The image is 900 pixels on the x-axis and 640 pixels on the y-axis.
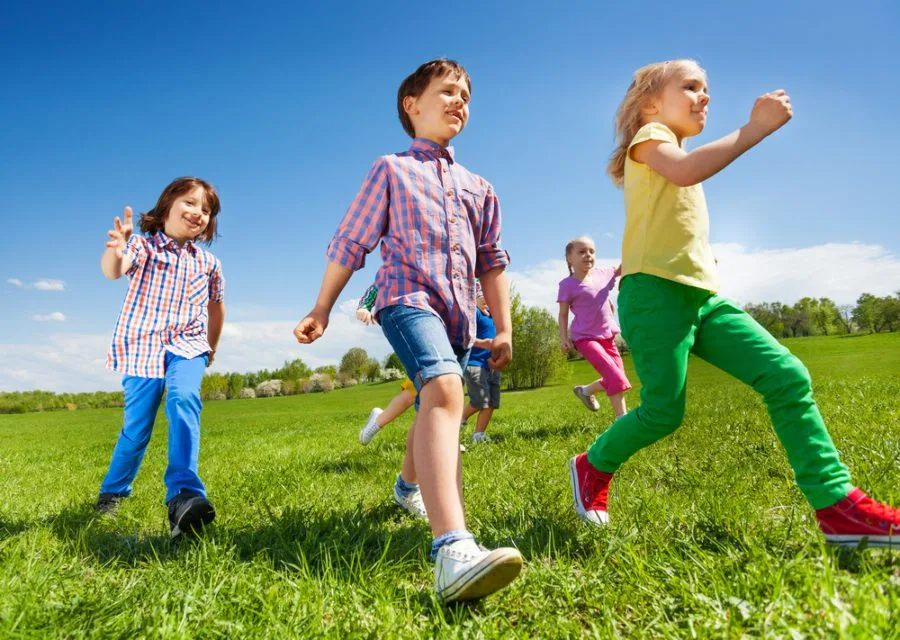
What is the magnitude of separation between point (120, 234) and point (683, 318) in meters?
3.10

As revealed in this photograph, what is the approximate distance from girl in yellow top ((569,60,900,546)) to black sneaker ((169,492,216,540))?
73.0 inches

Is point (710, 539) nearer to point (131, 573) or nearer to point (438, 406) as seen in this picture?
point (438, 406)

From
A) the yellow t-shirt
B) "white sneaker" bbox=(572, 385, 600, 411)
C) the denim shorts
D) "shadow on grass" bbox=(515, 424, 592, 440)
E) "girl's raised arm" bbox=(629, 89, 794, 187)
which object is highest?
"girl's raised arm" bbox=(629, 89, 794, 187)

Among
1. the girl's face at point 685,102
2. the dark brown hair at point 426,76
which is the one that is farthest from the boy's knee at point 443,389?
the girl's face at point 685,102

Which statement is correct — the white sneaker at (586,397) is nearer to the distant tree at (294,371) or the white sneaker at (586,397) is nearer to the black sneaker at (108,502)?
the black sneaker at (108,502)

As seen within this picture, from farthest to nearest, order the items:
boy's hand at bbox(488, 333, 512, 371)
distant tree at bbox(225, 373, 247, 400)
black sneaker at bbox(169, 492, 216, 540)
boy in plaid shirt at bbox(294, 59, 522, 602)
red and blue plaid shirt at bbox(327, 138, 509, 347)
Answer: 1. distant tree at bbox(225, 373, 247, 400)
2. black sneaker at bbox(169, 492, 216, 540)
3. boy's hand at bbox(488, 333, 512, 371)
4. red and blue plaid shirt at bbox(327, 138, 509, 347)
5. boy in plaid shirt at bbox(294, 59, 522, 602)

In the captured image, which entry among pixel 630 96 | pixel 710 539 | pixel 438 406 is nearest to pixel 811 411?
pixel 710 539

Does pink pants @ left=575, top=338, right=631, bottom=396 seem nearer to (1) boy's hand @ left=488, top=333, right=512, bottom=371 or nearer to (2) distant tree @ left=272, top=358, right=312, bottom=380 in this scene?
(1) boy's hand @ left=488, top=333, right=512, bottom=371

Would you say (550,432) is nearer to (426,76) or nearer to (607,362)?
(607,362)

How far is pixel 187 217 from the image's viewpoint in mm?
3977

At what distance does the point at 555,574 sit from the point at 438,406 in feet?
2.40

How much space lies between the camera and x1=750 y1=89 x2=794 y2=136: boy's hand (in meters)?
2.24

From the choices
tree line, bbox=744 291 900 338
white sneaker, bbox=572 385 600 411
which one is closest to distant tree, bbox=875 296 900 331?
tree line, bbox=744 291 900 338

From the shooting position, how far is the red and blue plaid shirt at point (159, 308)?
12.2ft
